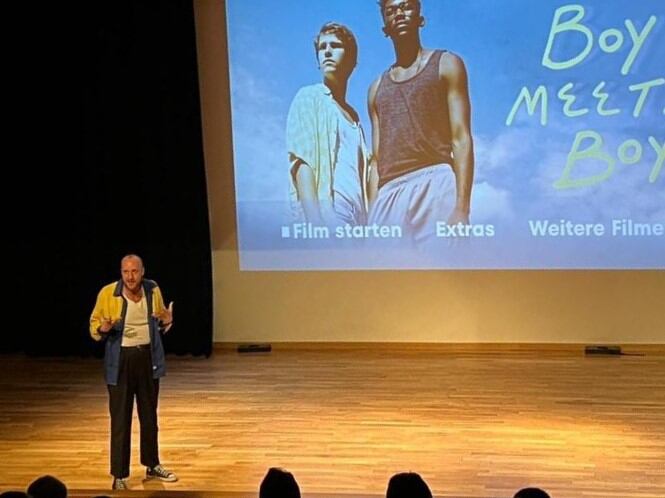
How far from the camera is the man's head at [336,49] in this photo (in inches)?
297

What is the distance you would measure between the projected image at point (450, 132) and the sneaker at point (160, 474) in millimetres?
2872

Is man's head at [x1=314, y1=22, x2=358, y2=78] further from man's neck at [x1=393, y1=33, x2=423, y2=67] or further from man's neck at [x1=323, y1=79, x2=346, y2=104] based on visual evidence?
man's neck at [x1=393, y1=33, x2=423, y2=67]

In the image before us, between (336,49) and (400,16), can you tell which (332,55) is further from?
(400,16)

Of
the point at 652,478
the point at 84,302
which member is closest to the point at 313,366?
the point at 84,302

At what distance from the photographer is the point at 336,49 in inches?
298

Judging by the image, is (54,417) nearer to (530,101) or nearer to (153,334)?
A: (153,334)

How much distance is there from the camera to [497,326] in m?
7.72

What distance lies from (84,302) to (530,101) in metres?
3.79

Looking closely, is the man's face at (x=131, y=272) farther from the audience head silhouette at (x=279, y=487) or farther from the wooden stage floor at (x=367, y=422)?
the audience head silhouette at (x=279, y=487)

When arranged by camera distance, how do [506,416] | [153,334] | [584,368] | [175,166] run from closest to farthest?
[153,334], [506,416], [584,368], [175,166]

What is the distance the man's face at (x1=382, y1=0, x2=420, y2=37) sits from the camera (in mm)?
7410

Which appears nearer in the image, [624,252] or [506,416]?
[506,416]

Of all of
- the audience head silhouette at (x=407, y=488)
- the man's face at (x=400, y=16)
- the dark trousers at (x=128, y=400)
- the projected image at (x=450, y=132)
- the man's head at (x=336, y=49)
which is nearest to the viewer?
the audience head silhouette at (x=407, y=488)

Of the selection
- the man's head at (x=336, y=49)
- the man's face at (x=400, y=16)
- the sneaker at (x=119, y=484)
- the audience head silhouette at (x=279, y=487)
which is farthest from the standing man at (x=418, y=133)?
the audience head silhouette at (x=279, y=487)
